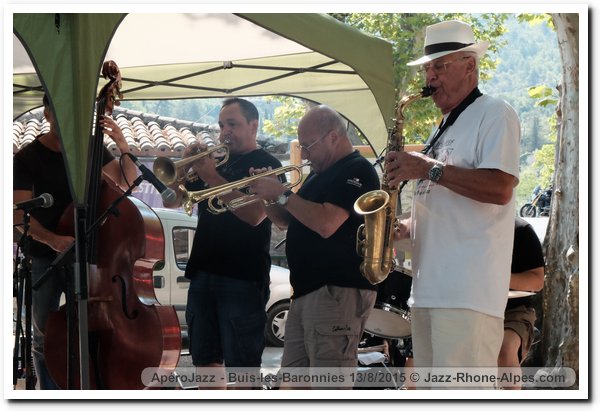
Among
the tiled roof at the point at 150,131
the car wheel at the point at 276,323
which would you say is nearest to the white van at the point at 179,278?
the car wheel at the point at 276,323

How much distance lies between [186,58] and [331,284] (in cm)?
241

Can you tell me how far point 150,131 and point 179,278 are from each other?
7419 mm

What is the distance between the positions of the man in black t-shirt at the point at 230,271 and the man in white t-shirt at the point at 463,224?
143 centimetres

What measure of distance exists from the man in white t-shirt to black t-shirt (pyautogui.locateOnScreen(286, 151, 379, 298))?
0.83m

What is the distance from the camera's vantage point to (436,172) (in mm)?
3713

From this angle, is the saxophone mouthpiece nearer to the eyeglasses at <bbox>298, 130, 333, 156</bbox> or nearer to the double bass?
the eyeglasses at <bbox>298, 130, 333, 156</bbox>

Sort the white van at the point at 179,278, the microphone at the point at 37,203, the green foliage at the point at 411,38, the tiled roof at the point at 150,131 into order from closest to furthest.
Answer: the microphone at the point at 37,203 < the white van at the point at 179,278 < the tiled roof at the point at 150,131 < the green foliage at the point at 411,38

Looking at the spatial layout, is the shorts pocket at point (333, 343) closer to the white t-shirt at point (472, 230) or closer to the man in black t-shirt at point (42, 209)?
the white t-shirt at point (472, 230)

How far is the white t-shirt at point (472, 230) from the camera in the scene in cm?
370

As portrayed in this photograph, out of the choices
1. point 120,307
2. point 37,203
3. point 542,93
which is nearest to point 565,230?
point 542,93

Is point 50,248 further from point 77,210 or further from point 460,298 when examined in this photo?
point 460,298

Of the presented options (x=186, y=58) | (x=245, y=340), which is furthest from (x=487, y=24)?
(x=245, y=340)

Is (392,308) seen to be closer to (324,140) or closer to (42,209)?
(324,140)

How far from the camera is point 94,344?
15.5 feet
